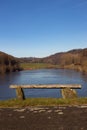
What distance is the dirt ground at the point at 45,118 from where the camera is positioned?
888 cm

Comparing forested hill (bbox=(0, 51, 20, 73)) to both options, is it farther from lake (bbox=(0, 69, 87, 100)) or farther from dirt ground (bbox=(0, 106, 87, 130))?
dirt ground (bbox=(0, 106, 87, 130))

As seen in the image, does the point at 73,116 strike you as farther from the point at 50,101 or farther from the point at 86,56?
the point at 86,56

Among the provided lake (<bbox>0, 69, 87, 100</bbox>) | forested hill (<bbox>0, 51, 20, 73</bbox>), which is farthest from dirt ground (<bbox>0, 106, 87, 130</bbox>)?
forested hill (<bbox>0, 51, 20, 73</bbox>)

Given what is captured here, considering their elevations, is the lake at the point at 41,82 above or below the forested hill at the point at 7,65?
below

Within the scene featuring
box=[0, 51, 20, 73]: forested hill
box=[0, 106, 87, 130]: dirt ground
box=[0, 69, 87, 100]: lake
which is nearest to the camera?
box=[0, 106, 87, 130]: dirt ground

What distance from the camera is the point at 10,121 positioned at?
32.2 ft

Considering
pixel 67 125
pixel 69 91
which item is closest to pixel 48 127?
pixel 67 125

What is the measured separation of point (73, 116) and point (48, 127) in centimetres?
160

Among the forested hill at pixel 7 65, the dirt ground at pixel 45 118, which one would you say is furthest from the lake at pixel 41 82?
the forested hill at pixel 7 65

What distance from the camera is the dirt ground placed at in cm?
888

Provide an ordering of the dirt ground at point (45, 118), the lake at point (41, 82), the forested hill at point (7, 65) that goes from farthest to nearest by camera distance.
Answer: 1. the forested hill at point (7, 65)
2. the lake at point (41, 82)
3. the dirt ground at point (45, 118)

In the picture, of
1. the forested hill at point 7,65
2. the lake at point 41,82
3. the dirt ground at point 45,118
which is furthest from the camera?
the forested hill at point 7,65

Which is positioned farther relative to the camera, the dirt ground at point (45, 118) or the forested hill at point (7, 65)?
the forested hill at point (7, 65)

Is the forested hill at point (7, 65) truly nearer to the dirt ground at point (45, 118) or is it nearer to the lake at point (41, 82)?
the lake at point (41, 82)
